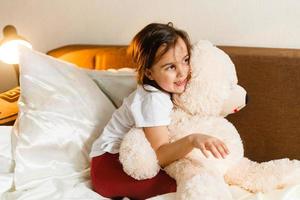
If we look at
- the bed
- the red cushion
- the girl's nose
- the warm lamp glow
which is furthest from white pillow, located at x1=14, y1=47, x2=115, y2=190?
the girl's nose

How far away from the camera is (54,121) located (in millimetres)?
1389

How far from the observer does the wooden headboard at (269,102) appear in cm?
138

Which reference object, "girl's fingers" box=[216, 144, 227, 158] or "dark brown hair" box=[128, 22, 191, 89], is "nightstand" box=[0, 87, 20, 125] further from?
"girl's fingers" box=[216, 144, 227, 158]

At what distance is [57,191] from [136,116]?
0.35 m

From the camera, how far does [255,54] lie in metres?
1.42

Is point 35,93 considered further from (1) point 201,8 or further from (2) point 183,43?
(1) point 201,8

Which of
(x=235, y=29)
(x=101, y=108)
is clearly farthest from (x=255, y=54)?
(x=101, y=108)

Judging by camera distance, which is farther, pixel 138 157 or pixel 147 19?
pixel 147 19

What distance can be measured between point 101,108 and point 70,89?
0.12 meters

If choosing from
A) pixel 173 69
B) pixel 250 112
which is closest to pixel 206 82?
pixel 173 69

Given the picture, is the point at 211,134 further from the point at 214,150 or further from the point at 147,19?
the point at 147,19

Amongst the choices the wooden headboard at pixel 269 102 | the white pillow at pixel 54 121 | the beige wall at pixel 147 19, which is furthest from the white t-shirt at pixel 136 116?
the beige wall at pixel 147 19

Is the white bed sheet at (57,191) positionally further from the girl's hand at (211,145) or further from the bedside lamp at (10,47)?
the bedside lamp at (10,47)

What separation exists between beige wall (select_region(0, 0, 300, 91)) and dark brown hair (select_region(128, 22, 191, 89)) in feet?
1.24
